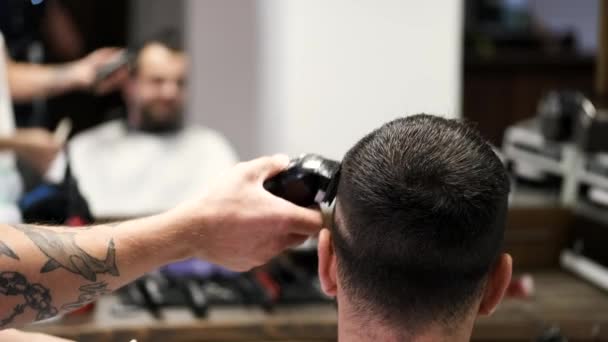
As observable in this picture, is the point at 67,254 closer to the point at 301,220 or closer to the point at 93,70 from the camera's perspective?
the point at 301,220

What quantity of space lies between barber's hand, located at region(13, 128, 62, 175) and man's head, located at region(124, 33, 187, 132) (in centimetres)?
35

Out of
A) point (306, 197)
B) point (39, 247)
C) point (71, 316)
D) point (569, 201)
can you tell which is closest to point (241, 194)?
point (306, 197)

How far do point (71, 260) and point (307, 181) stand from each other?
0.40m

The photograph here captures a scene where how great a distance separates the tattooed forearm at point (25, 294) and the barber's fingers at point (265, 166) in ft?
1.27

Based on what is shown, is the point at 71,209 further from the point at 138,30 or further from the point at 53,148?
the point at 138,30

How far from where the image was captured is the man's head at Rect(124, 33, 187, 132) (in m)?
3.36

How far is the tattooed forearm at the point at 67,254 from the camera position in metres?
1.30

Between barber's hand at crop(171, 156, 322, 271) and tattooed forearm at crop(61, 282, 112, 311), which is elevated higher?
barber's hand at crop(171, 156, 322, 271)

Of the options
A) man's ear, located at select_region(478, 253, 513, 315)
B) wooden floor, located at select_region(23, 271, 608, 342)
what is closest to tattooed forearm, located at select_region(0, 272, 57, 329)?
man's ear, located at select_region(478, 253, 513, 315)

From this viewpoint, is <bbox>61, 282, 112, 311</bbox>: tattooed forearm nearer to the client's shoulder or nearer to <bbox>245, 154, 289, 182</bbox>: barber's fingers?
<bbox>245, 154, 289, 182</bbox>: barber's fingers

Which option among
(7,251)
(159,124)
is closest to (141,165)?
(159,124)

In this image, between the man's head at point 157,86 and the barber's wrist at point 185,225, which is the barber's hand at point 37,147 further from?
the barber's wrist at point 185,225

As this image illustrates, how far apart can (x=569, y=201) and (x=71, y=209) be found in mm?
1916

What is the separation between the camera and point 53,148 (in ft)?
10.5
